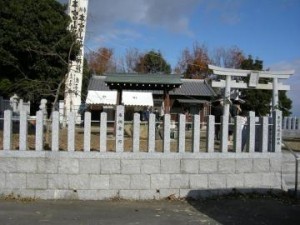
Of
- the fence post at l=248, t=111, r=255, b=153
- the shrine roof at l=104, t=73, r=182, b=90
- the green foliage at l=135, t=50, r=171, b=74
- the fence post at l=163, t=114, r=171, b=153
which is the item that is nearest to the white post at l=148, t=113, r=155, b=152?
the fence post at l=163, t=114, r=171, b=153

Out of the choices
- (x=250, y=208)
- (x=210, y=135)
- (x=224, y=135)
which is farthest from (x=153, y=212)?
(x=224, y=135)

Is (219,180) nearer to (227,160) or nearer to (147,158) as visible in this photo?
(227,160)

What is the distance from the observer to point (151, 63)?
48.8 meters

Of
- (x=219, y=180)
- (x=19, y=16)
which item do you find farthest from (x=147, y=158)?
(x=19, y=16)

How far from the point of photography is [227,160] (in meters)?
9.12

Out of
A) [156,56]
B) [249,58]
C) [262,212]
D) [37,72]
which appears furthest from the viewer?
[156,56]

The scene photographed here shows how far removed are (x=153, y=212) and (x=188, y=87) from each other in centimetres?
3113

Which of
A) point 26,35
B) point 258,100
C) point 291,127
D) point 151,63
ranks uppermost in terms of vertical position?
point 151,63

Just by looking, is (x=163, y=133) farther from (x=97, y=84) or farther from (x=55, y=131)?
(x=97, y=84)

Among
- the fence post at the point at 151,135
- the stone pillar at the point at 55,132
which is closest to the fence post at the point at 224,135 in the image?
the fence post at the point at 151,135

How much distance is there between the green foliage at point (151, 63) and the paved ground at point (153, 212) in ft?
131

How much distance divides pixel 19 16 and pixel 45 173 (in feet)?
67.5

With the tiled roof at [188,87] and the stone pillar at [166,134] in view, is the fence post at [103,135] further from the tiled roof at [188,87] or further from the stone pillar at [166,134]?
the tiled roof at [188,87]

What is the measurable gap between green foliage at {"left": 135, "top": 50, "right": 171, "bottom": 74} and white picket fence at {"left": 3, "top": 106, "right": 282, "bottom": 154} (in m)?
38.7
